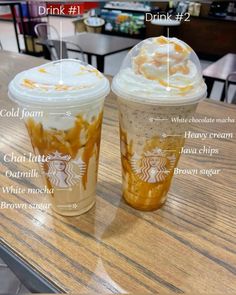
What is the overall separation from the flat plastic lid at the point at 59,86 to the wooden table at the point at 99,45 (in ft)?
7.62

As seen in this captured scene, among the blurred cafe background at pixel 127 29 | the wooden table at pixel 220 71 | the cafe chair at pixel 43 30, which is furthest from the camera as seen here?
the blurred cafe background at pixel 127 29

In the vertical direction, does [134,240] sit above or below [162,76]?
below

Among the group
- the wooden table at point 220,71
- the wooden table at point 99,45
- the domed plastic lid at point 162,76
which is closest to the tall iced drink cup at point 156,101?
the domed plastic lid at point 162,76

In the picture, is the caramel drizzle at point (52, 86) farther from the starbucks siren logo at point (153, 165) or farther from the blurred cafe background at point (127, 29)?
the blurred cafe background at point (127, 29)

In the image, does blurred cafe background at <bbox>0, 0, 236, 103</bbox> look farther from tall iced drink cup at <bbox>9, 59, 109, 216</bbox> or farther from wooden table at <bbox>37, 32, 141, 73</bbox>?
tall iced drink cup at <bbox>9, 59, 109, 216</bbox>

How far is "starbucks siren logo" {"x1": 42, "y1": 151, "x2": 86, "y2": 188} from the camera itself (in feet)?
1.49

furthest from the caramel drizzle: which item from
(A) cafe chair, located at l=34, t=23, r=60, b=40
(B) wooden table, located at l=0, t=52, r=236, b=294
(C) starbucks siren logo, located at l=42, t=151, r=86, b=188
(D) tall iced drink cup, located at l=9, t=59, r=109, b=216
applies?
(A) cafe chair, located at l=34, t=23, r=60, b=40

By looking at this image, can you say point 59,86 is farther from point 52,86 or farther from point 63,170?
point 63,170

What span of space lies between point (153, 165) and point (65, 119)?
18cm

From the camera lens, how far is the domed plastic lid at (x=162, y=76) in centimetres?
42

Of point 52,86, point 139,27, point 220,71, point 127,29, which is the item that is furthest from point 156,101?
point 127,29

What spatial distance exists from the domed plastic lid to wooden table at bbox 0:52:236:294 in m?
0.24

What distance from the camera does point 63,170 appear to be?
1.52 feet

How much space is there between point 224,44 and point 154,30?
1329 millimetres
